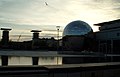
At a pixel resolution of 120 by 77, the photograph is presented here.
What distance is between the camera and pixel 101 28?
263ft

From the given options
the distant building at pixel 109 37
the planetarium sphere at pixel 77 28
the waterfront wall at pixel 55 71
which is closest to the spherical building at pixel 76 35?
the planetarium sphere at pixel 77 28

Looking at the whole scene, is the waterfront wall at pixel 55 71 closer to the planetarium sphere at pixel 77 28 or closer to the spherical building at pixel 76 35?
the spherical building at pixel 76 35

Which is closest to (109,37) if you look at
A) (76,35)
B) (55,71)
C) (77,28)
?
(76,35)

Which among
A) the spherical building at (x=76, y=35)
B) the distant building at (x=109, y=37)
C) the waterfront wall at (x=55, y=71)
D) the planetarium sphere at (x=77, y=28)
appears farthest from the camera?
the planetarium sphere at (x=77, y=28)

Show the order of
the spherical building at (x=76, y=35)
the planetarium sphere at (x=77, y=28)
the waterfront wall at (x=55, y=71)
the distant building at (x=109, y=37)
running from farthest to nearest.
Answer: the planetarium sphere at (x=77, y=28) < the spherical building at (x=76, y=35) < the distant building at (x=109, y=37) < the waterfront wall at (x=55, y=71)

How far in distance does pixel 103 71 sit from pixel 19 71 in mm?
5175

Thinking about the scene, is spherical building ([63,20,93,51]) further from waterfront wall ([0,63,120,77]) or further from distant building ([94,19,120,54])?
waterfront wall ([0,63,120,77])

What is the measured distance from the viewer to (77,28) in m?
83.1

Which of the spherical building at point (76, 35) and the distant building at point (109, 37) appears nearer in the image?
the distant building at point (109, 37)

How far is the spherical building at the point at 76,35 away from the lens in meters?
80.8

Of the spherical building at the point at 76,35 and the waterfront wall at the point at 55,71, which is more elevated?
the spherical building at the point at 76,35

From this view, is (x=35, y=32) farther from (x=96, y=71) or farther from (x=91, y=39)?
(x=96, y=71)

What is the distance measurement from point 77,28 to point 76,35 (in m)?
A: 2.57

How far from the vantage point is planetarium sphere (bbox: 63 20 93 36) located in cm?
8235
